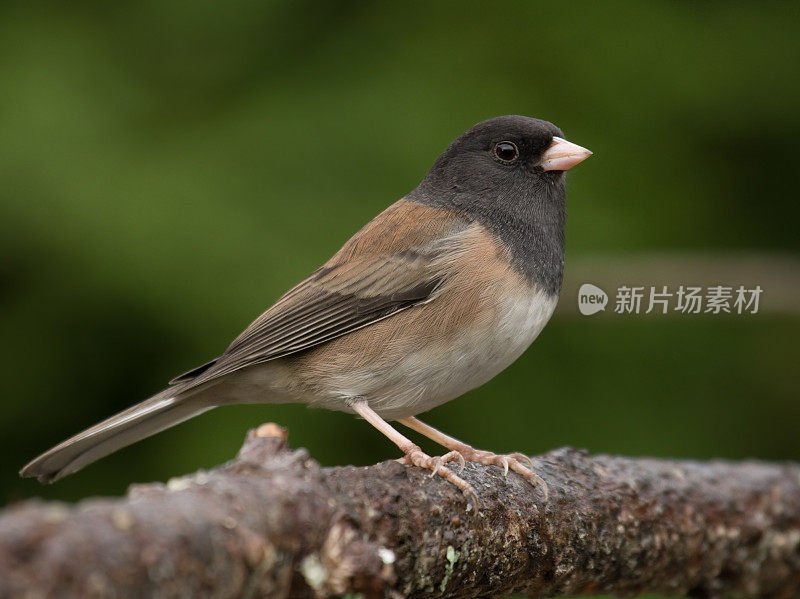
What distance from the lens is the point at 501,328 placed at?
2.05 m

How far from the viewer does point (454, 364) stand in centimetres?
206

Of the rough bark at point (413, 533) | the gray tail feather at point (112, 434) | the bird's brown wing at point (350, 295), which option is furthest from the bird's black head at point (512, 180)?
the gray tail feather at point (112, 434)

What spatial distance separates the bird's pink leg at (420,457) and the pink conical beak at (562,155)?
830mm

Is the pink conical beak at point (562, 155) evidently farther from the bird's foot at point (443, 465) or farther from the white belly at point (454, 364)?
the bird's foot at point (443, 465)

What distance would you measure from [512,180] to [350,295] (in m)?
0.56

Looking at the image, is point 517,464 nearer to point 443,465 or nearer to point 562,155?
point 443,465

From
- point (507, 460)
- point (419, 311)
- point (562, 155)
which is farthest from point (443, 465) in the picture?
point (562, 155)

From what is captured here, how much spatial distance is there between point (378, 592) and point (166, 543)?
374 millimetres

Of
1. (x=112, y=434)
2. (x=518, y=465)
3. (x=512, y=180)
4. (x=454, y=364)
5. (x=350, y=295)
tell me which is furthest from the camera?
(x=512, y=180)

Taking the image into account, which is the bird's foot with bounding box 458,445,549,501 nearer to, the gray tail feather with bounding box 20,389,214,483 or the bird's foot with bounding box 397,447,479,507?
the bird's foot with bounding box 397,447,479,507

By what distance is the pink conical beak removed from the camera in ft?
7.68

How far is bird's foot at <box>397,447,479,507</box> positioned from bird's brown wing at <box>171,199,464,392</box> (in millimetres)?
426

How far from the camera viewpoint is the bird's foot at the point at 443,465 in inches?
66.4

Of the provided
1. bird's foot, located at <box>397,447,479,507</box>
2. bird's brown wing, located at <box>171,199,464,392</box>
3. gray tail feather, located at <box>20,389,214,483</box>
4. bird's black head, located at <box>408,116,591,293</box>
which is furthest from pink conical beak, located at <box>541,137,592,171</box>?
gray tail feather, located at <box>20,389,214,483</box>
